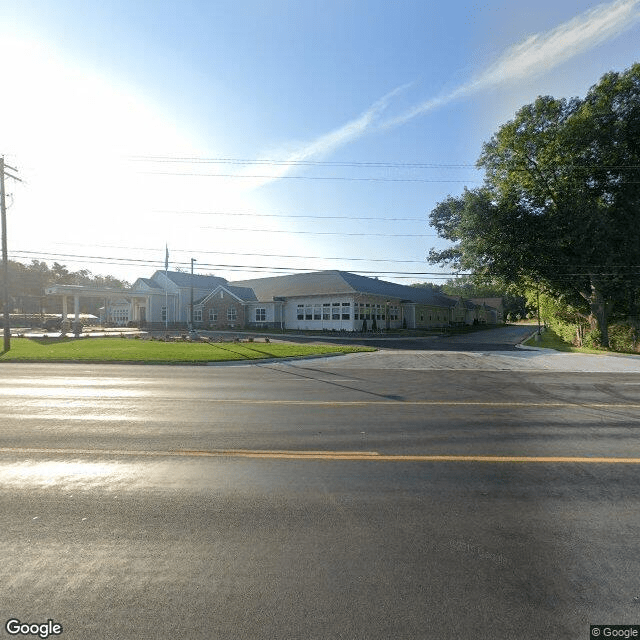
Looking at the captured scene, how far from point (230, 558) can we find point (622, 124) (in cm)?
3351

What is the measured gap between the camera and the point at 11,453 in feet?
19.0

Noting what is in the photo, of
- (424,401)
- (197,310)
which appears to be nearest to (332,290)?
(197,310)

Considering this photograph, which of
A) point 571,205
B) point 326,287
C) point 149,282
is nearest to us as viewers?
point 571,205

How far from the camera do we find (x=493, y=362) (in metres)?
19.4

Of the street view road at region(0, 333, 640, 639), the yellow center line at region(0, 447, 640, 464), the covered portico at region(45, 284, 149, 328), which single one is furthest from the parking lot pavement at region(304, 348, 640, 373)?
the covered portico at region(45, 284, 149, 328)

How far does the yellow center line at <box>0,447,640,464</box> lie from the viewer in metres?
5.53

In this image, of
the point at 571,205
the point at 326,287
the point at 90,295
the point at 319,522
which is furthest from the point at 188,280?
the point at 319,522

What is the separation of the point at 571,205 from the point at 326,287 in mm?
22836

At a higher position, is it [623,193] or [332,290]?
[623,193]

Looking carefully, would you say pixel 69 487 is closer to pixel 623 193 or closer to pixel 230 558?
pixel 230 558

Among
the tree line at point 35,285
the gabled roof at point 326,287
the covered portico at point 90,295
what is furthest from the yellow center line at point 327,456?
the tree line at point 35,285

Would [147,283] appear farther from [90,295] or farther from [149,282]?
[90,295]

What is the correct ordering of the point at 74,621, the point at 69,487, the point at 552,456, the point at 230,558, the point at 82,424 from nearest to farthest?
the point at 74,621 → the point at 230,558 → the point at 69,487 → the point at 552,456 → the point at 82,424

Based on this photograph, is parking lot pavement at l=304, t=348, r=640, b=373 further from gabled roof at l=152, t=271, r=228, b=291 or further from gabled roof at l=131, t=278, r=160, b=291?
gabled roof at l=131, t=278, r=160, b=291
